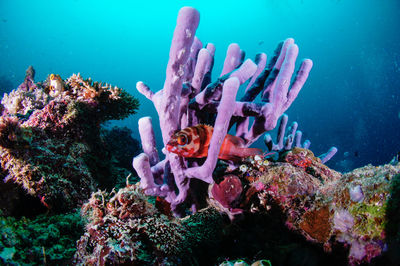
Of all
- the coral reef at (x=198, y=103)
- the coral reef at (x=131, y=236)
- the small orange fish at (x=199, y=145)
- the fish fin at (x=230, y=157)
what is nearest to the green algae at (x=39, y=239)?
the coral reef at (x=131, y=236)

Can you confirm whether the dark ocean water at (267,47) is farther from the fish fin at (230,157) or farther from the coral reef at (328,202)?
the fish fin at (230,157)

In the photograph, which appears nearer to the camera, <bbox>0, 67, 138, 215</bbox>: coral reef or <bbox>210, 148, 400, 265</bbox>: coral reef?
<bbox>210, 148, 400, 265</bbox>: coral reef

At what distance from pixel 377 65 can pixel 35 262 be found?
230 feet

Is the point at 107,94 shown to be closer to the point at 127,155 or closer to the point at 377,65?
the point at 127,155

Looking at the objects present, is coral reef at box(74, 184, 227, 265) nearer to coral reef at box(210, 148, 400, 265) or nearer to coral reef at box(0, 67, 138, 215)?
coral reef at box(210, 148, 400, 265)

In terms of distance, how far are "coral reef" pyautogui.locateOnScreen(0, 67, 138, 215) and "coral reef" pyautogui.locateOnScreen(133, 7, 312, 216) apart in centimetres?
101

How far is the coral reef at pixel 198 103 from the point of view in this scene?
181 centimetres

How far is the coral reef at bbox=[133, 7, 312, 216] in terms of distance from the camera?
5.93ft

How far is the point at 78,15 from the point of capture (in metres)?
108

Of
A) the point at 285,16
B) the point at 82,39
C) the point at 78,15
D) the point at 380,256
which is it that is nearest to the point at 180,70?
the point at 380,256

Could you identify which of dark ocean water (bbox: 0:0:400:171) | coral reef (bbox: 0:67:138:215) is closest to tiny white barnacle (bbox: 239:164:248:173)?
coral reef (bbox: 0:67:138:215)

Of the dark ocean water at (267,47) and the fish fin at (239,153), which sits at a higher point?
the dark ocean water at (267,47)

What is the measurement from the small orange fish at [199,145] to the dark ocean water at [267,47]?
1106cm

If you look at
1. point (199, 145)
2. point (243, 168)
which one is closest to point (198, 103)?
point (199, 145)
